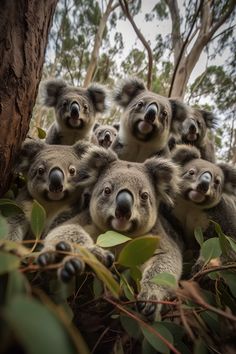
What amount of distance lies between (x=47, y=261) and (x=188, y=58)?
632 centimetres

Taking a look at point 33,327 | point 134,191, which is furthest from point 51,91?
point 33,327

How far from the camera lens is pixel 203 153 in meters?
3.73

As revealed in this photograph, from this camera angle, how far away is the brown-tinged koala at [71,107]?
3.45 meters

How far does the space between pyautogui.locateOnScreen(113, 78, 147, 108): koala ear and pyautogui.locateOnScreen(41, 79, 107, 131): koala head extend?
31cm

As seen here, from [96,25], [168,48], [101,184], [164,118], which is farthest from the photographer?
[96,25]

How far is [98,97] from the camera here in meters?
3.83

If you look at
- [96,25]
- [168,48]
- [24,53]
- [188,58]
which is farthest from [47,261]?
[96,25]

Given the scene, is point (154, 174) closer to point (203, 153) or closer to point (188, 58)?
point (203, 153)

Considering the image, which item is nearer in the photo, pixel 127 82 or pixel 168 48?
pixel 127 82

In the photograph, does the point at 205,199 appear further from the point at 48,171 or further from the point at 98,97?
the point at 98,97

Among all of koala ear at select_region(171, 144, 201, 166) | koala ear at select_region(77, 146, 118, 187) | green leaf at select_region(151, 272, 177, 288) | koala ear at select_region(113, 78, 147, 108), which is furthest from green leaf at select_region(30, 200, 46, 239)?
koala ear at select_region(113, 78, 147, 108)

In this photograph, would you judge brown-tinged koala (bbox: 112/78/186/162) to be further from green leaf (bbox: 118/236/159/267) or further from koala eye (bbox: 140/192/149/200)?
green leaf (bbox: 118/236/159/267)

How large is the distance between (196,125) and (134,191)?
202 cm

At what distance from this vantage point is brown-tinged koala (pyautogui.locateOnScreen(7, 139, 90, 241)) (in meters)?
1.97
